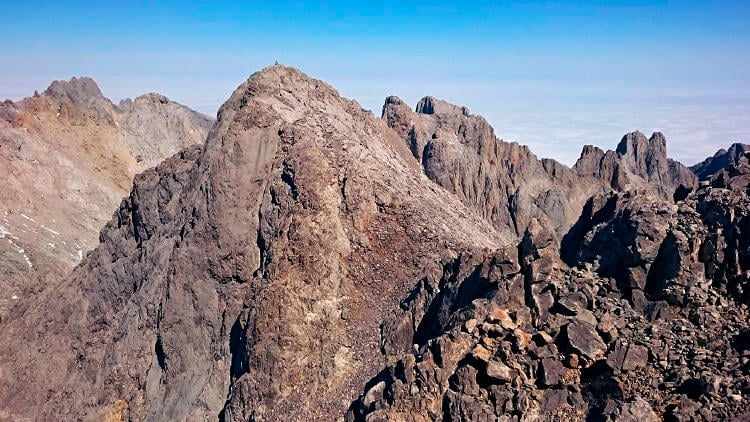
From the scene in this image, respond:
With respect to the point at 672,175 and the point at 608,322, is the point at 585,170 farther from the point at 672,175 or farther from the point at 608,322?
the point at 608,322

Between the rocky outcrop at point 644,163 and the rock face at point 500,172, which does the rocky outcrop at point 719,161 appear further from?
the rock face at point 500,172

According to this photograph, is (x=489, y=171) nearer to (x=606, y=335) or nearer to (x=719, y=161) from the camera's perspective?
(x=719, y=161)

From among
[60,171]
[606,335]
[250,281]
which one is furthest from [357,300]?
[60,171]

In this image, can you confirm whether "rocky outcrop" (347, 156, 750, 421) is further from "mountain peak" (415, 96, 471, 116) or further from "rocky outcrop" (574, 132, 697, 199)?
"mountain peak" (415, 96, 471, 116)

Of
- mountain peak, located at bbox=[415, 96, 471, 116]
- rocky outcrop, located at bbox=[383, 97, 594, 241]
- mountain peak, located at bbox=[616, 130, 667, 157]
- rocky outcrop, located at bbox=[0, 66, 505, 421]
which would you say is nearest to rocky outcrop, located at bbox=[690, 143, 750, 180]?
mountain peak, located at bbox=[616, 130, 667, 157]


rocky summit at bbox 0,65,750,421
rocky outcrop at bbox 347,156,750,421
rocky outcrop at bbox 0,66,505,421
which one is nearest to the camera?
rocky outcrop at bbox 347,156,750,421
